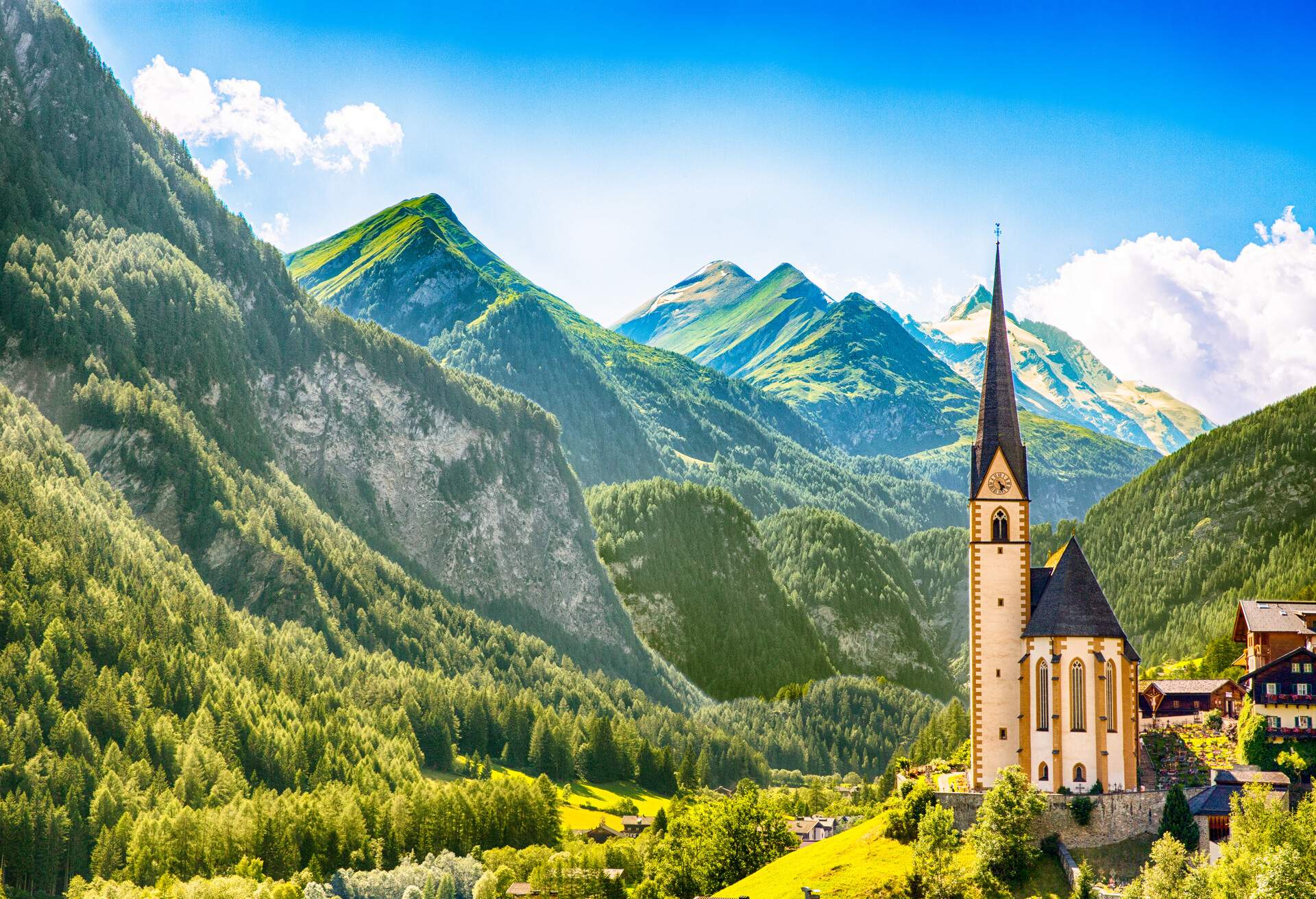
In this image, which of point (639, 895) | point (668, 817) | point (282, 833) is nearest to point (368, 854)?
point (282, 833)

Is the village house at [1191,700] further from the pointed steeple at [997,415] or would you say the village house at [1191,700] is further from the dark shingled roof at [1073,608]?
the pointed steeple at [997,415]

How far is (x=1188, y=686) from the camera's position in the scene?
409 ft

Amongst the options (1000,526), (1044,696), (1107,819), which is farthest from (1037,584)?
(1107,819)

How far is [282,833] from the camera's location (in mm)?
170125

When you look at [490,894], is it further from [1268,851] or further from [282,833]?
[1268,851]

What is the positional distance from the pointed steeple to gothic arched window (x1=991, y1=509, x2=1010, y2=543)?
7.83ft

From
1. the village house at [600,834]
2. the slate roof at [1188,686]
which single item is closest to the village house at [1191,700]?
the slate roof at [1188,686]

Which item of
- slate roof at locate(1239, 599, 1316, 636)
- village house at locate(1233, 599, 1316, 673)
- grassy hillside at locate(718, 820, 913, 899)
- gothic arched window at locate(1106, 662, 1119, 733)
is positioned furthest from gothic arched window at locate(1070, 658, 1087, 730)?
slate roof at locate(1239, 599, 1316, 636)

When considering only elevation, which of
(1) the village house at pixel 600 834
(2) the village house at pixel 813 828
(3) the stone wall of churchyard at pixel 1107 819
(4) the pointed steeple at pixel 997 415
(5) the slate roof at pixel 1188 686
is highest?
(4) the pointed steeple at pixel 997 415

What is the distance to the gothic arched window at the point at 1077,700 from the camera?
105250mm

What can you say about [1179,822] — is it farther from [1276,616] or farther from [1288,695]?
[1276,616]

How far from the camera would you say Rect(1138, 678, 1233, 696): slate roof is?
123m

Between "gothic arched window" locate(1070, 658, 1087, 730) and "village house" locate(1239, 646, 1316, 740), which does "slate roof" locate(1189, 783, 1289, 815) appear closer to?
"village house" locate(1239, 646, 1316, 740)

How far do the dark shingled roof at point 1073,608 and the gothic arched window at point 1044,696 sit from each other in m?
2.42
